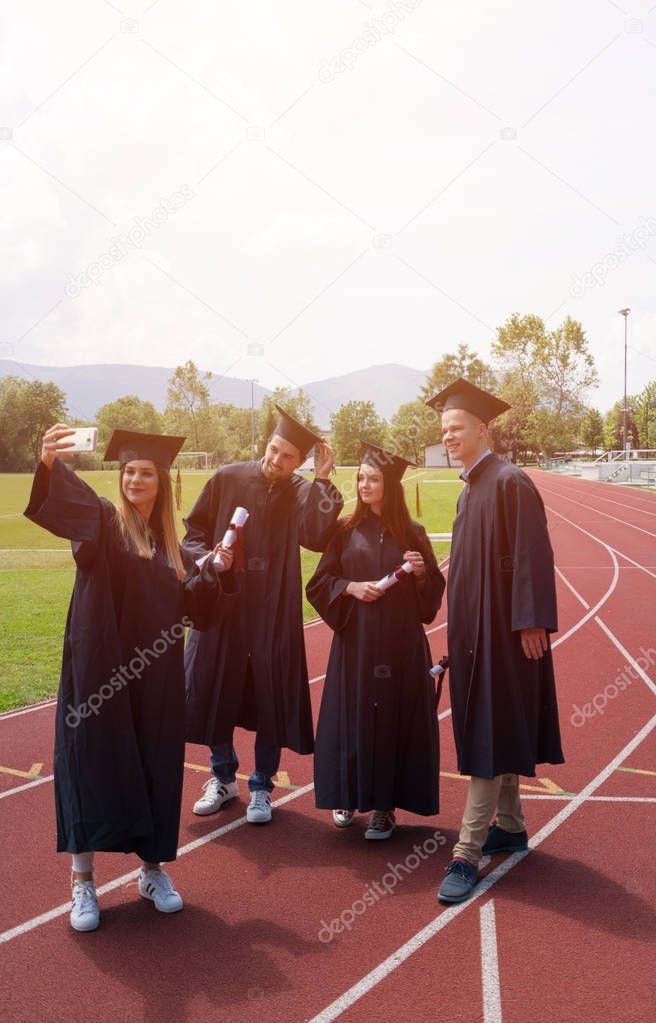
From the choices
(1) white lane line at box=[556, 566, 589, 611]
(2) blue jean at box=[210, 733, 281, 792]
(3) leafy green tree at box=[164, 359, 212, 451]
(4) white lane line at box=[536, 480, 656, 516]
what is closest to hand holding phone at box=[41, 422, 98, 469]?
(2) blue jean at box=[210, 733, 281, 792]

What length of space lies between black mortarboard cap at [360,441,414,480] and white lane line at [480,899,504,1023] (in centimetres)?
227

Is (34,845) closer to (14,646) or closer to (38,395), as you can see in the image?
(14,646)

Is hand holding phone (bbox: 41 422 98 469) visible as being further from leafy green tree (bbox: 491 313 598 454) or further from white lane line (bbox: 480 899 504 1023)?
leafy green tree (bbox: 491 313 598 454)

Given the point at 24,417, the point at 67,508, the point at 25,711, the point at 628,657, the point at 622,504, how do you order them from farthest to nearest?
the point at 24,417, the point at 622,504, the point at 628,657, the point at 25,711, the point at 67,508

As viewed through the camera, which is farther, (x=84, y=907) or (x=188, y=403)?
(x=188, y=403)

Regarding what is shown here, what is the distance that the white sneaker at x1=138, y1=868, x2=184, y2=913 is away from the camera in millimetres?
4047

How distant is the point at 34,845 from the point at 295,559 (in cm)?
217

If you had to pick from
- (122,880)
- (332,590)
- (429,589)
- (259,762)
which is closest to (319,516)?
(332,590)

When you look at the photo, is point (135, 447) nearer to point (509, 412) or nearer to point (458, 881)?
point (458, 881)

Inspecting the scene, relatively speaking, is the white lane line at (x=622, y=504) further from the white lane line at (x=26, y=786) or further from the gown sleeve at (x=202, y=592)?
the gown sleeve at (x=202, y=592)

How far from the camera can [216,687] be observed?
5.09m

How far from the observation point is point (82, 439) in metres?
3.53

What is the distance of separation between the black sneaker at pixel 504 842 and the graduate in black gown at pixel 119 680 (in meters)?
1.71

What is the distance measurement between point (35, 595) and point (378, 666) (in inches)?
471
